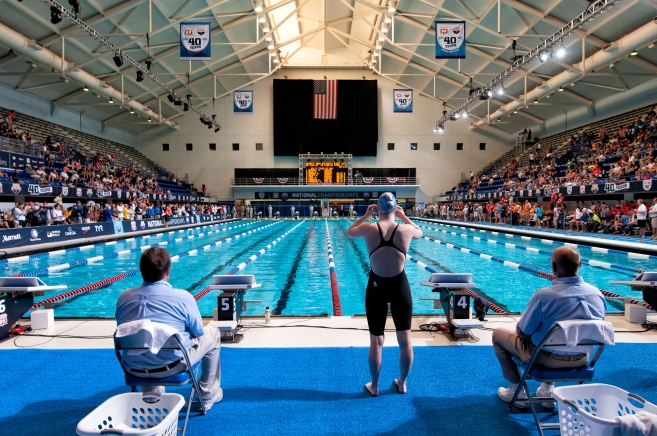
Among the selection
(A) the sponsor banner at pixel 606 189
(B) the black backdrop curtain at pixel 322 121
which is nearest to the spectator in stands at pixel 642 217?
(A) the sponsor banner at pixel 606 189

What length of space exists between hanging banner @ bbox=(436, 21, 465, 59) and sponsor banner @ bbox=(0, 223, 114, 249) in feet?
41.3

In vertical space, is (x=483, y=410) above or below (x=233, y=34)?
below

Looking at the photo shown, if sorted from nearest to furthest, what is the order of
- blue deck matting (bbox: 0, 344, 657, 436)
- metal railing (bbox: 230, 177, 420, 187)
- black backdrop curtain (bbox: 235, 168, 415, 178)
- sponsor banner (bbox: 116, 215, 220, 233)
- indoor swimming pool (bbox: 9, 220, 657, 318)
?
blue deck matting (bbox: 0, 344, 657, 436) → indoor swimming pool (bbox: 9, 220, 657, 318) → sponsor banner (bbox: 116, 215, 220, 233) → metal railing (bbox: 230, 177, 420, 187) → black backdrop curtain (bbox: 235, 168, 415, 178)

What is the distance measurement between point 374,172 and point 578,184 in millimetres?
18856

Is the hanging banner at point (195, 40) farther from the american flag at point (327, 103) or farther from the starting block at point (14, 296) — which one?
the american flag at point (327, 103)

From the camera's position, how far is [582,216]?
16.0 m

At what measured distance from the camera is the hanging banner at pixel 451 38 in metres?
12.3

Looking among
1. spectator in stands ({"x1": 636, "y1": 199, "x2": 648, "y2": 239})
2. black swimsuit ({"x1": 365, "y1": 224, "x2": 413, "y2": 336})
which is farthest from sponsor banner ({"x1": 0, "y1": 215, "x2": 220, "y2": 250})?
spectator in stands ({"x1": 636, "y1": 199, "x2": 648, "y2": 239})

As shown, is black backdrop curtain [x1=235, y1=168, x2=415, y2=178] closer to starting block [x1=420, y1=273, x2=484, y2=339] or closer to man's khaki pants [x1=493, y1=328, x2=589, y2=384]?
starting block [x1=420, y1=273, x2=484, y2=339]

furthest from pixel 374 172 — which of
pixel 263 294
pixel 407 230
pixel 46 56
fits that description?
pixel 407 230

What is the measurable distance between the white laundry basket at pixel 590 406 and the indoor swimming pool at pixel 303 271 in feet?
8.06

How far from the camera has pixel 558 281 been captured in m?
2.24

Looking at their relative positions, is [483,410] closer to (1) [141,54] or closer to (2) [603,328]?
(2) [603,328]

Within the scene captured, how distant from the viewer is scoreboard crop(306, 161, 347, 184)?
3244 cm
